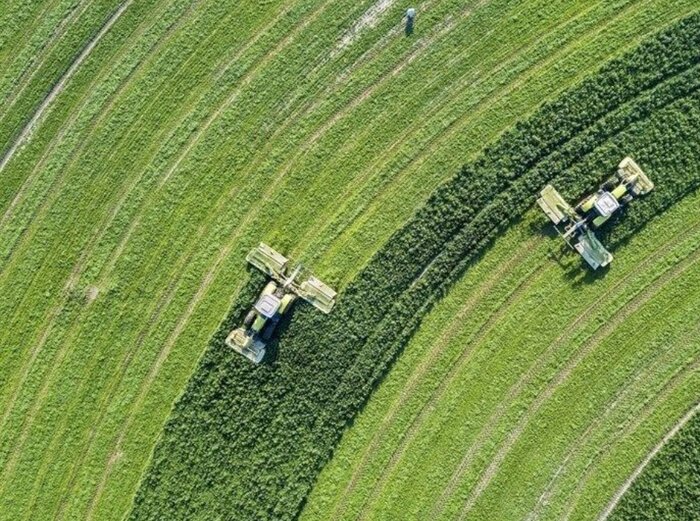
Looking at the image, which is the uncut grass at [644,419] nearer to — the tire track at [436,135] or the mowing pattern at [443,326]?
the mowing pattern at [443,326]

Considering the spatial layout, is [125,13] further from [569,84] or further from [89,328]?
[569,84]

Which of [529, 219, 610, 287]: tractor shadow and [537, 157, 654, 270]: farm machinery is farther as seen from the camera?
[529, 219, 610, 287]: tractor shadow

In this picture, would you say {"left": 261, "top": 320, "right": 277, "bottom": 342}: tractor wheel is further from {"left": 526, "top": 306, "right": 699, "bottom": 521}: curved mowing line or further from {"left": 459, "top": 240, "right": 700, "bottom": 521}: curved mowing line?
{"left": 526, "top": 306, "right": 699, "bottom": 521}: curved mowing line

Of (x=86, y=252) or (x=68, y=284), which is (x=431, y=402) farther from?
(x=68, y=284)

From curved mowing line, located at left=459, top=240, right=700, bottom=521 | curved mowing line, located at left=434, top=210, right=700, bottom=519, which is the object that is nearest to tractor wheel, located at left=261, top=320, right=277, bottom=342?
curved mowing line, located at left=434, top=210, right=700, bottom=519

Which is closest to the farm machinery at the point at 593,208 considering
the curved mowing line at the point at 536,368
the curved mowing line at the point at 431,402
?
the curved mowing line at the point at 536,368

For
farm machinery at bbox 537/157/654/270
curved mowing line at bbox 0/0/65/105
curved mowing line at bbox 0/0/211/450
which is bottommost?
curved mowing line at bbox 0/0/211/450

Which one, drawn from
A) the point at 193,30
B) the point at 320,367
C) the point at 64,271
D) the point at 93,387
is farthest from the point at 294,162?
the point at 93,387
